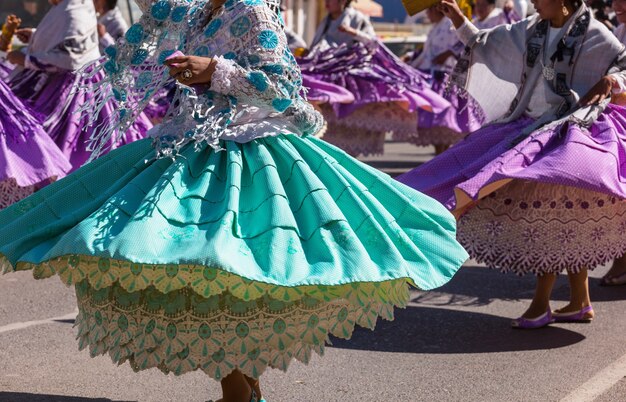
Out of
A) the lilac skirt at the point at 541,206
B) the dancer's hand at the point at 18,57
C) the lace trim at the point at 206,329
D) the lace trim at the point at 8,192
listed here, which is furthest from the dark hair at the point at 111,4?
the lace trim at the point at 206,329

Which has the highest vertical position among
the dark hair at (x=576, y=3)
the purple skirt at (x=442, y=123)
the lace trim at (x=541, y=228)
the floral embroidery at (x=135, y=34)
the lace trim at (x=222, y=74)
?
the lace trim at (x=222, y=74)

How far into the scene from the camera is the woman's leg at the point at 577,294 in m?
6.16

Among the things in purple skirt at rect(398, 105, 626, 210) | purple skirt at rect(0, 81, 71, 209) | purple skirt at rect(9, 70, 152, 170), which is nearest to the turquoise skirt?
purple skirt at rect(398, 105, 626, 210)

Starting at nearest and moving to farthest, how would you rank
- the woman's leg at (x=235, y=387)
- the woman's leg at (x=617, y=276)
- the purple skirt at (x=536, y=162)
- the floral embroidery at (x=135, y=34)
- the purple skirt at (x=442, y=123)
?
1. the woman's leg at (x=235, y=387)
2. the floral embroidery at (x=135, y=34)
3. the purple skirt at (x=536, y=162)
4. the woman's leg at (x=617, y=276)
5. the purple skirt at (x=442, y=123)

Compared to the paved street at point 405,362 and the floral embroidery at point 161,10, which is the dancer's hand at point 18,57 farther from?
the floral embroidery at point 161,10

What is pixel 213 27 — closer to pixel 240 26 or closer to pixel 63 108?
pixel 240 26

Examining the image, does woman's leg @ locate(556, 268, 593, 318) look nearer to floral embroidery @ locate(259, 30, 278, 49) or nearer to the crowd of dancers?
the crowd of dancers

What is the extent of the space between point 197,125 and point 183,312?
67 centimetres

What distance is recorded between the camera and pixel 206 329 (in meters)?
3.89

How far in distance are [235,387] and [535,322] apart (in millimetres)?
2397

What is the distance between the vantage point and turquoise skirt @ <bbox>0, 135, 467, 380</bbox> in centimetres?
372

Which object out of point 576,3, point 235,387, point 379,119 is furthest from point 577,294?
point 379,119

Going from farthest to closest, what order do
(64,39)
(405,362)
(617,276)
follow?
(64,39) → (617,276) → (405,362)

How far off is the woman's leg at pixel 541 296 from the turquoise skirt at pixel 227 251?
1988mm
